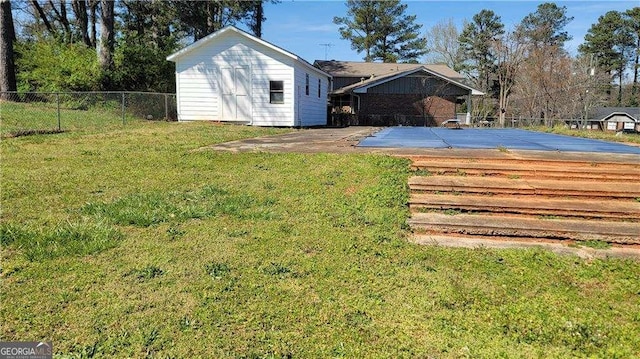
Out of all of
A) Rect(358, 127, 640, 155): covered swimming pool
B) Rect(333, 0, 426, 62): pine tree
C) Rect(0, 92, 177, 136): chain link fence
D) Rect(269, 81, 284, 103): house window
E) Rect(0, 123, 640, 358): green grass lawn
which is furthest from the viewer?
Rect(333, 0, 426, 62): pine tree

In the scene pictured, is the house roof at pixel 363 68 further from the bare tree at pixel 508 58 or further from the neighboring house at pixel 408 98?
the neighboring house at pixel 408 98

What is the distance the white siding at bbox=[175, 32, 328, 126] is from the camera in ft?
50.4

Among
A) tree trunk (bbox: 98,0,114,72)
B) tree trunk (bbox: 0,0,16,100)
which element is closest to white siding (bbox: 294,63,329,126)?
tree trunk (bbox: 98,0,114,72)

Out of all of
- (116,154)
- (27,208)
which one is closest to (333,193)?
(27,208)

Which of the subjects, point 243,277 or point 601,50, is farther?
point 601,50

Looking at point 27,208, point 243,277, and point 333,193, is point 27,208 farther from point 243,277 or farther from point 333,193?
point 333,193

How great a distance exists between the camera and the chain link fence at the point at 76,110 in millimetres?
10680

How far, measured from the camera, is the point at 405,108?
23.0 meters

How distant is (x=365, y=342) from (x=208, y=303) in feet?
3.28

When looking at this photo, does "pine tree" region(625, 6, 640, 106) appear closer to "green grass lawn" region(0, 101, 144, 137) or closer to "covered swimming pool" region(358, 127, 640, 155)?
"covered swimming pool" region(358, 127, 640, 155)

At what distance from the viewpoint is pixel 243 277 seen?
282 centimetres

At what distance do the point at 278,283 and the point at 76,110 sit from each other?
14.2 m

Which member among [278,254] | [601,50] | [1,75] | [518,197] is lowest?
[278,254]

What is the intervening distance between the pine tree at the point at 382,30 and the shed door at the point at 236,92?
27.1 metres
